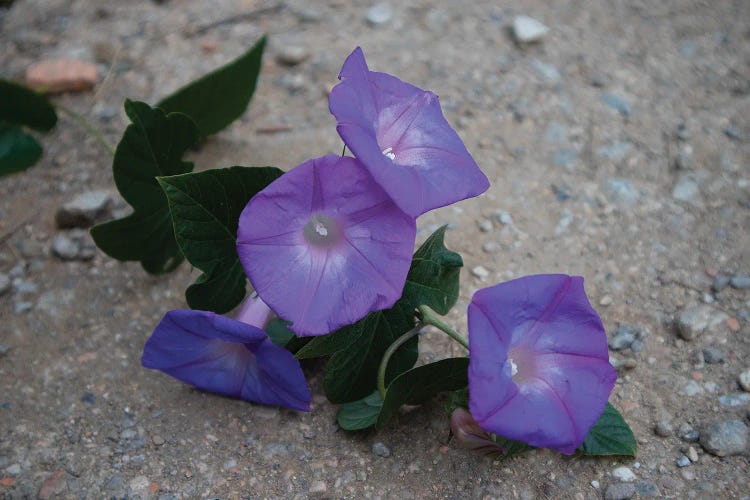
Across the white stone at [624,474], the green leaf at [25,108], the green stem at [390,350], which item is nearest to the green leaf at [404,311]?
the green stem at [390,350]

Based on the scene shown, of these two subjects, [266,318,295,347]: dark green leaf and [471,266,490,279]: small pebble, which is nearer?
[266,318,295,347]: dark green leaf

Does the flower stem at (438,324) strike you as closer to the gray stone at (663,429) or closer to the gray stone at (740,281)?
the gray stone at (663,429)

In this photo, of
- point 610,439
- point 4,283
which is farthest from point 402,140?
point 4,283

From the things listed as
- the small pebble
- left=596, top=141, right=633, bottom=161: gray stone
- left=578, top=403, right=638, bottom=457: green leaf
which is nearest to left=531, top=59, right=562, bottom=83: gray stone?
left=596, top=141, right=633, bottom=161: gray stone

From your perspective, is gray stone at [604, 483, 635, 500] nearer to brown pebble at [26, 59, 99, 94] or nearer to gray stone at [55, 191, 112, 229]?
gray stone at [55, 191, 112, 229]

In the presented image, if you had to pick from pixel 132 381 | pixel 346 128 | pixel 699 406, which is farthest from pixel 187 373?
pixel 699 406

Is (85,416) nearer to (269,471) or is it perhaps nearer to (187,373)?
(187,373)

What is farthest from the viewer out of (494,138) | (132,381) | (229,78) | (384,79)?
(494,138)
